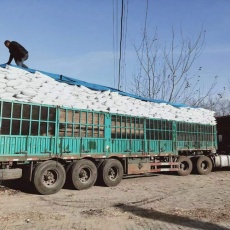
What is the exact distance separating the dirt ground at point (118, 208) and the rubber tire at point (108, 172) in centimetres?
31

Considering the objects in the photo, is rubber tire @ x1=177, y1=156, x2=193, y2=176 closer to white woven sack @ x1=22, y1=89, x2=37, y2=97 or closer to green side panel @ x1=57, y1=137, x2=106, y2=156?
green side panel @ x1=57, y1=137, x2=106, y2=156

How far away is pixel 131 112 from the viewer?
11945 millimetres

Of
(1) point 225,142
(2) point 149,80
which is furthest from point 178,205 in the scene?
(2) point 149,80

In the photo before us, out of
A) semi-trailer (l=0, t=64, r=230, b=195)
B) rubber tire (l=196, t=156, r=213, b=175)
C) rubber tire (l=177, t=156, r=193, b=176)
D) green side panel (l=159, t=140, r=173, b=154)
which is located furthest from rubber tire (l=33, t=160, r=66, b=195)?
rubber tire (l=196, t=156, r=213, b=175)

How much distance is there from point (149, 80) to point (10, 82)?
1854 cm

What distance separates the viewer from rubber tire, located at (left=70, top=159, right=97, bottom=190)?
955 cm

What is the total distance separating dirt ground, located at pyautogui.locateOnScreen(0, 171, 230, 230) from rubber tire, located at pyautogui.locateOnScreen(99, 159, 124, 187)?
31 cm

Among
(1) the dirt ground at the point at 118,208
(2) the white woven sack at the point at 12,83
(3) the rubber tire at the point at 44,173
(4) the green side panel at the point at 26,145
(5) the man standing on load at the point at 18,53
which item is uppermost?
(5) the man standing on load at the point at 18,53

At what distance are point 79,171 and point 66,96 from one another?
2.44 meters

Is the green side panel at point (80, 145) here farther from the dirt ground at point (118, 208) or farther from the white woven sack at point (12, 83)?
the white woven sack at point (12, 83)

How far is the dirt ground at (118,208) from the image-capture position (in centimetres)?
569

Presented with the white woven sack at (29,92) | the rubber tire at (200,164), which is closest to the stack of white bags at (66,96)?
the white woven sack at (29,92)

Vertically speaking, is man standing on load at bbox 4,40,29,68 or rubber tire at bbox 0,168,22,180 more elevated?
man standing on load at bbox 4,40,29,68

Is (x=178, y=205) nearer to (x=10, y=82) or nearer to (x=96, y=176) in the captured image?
(x=96, y=176)
